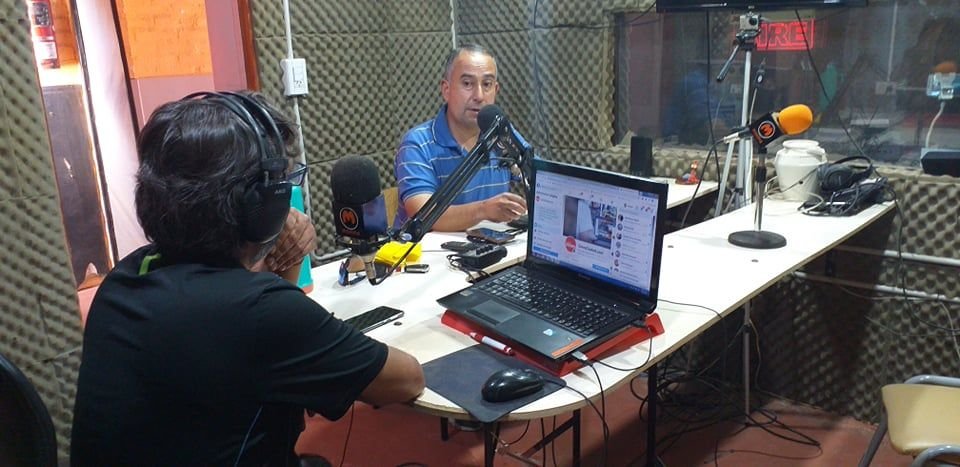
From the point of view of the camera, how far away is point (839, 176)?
241cm

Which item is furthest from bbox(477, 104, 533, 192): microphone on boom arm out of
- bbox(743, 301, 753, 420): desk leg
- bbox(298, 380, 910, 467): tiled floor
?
bbox(743, 301, 753, 420): desk leg

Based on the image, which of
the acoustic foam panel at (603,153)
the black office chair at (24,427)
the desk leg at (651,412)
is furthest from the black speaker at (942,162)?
the black office chair at (24,427)

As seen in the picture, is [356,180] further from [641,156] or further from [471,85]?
[641,156]

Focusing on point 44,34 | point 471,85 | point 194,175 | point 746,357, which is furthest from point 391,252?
point 44,34

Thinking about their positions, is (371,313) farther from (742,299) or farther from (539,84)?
(539,84)

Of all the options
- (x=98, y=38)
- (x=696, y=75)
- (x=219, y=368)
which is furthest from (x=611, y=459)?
(x=98, y=38)

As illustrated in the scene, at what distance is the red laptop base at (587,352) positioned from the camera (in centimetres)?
137

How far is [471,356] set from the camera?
4.73 ft

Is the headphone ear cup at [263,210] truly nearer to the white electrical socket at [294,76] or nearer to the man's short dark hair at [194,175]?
the man's short dark hair at [194,175]

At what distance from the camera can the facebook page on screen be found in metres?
1.51

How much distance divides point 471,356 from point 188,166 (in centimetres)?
66

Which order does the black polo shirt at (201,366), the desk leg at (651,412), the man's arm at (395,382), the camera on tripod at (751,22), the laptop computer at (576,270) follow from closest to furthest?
the black polo shirt at (201,366) → the man's arm at (395,382) → the laptop computer at (576,270) → the desk leg at (651,412) → the camera on tripod at (751,22)

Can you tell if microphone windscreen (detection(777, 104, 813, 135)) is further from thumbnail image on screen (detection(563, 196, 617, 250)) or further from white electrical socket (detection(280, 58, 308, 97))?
white electrical socket (detection(280, 58, 308, 97))

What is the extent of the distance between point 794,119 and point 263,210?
1.48 meters
